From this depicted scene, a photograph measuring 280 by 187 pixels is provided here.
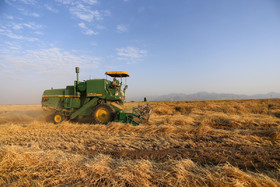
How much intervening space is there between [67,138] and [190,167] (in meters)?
4.07

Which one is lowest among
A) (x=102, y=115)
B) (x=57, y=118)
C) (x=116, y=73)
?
(x=57, y=118)

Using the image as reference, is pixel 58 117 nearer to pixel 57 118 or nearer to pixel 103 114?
pixel 57 118

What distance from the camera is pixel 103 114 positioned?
7.45m

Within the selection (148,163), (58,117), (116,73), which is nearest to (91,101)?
(116,73)

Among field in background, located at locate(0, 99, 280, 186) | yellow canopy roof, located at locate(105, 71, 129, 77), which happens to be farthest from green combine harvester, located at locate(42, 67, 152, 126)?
field in background, located at locate(0, 99, 280, 186)

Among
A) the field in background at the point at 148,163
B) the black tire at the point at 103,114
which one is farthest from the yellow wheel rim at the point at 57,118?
the field in background at the point at 148,163

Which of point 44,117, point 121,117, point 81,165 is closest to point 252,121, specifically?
point 121,117

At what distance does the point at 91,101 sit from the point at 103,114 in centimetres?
114

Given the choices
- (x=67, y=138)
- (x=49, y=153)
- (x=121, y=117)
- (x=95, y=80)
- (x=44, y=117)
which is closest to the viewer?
(x=49, y=153)

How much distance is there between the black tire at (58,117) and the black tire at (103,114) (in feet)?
7.96

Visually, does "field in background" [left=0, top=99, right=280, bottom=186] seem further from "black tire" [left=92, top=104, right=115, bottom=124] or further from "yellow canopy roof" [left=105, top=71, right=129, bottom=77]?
"yellow canopy roof" [left=105, top=71, right=129, bottom=77]

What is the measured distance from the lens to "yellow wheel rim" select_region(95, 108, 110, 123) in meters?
7.38

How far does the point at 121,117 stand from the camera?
6.91 m

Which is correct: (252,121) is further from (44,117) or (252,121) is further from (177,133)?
(44,117)
